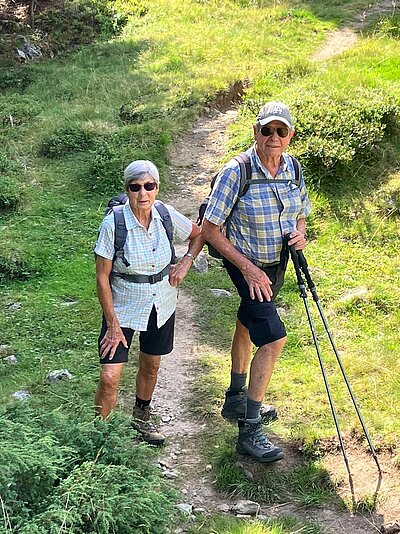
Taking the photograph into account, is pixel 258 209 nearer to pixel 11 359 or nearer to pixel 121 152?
pixel 11 359

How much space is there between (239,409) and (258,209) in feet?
5.72

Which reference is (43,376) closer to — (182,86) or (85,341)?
(85,341)

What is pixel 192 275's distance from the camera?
8.95 metres

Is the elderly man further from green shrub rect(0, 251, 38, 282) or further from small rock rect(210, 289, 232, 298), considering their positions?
green shrub rect(0, 251, 38, 282)

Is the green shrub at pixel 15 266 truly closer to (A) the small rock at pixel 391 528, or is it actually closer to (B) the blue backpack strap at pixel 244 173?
(B) the blue backpack strap at pixel 244 173

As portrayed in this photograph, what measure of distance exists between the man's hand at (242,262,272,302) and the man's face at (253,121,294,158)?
750 millimetres

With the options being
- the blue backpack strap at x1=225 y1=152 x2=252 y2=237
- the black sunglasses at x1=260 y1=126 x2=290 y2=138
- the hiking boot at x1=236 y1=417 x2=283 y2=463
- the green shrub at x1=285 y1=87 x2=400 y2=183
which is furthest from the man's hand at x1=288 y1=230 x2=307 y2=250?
the green shrub at x1=285 y1=87 x2=400 y2=183

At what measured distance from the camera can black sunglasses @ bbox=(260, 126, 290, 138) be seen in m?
5.08

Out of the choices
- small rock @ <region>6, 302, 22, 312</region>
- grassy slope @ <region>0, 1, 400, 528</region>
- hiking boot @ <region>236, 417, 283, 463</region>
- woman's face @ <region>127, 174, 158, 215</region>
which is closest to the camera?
woman's face @ <region>127, 174, 158, 215</region>

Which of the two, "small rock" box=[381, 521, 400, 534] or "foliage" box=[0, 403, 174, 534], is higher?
"foliage" box=[0, 403, 174, 534]

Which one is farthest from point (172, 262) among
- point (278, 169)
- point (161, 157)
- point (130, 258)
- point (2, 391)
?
point (161, 157)

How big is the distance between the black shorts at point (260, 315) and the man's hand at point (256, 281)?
81 mm

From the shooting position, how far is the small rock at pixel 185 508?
489 cm

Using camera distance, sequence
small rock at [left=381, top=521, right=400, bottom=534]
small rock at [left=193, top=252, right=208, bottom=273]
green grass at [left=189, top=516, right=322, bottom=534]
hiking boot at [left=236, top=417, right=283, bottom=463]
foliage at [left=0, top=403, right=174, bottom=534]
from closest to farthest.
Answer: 1. foliage at [left=0, top=403, right=174, bottom=534]
2. green grass at [left=189, top=516, right=322, bottom=534]
3. small rock at [left=381, top=521, right=400, bottom=534]
4. hiking boot at [left=236, top=417, right=283, bottom=463]
5. small rock at [left=193, top=252, right=208, bottom=273]
